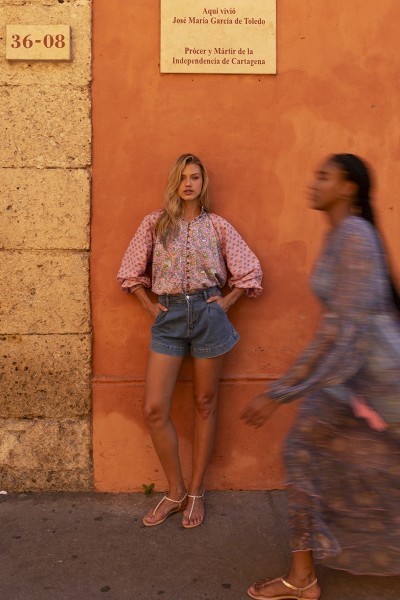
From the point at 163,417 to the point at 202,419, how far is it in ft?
0.79

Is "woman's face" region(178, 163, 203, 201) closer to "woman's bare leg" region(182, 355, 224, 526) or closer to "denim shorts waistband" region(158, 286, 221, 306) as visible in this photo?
"denim shorts waistband" region(158, 286, 221, 306)

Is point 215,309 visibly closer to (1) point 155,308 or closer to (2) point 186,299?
(2) point 186,299

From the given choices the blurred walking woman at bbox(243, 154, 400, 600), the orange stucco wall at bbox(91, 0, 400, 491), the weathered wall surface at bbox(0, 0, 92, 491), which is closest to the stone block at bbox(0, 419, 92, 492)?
the weathered wall surface at bbox(0, 0, 92, 491)

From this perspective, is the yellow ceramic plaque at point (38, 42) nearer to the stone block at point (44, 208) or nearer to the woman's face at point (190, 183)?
the stone block at point (44, 208)

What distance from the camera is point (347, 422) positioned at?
9.02ft

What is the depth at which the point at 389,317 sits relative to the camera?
2.63 m

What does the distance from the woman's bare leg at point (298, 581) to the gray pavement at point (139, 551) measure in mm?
100

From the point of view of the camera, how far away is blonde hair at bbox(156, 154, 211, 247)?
3.76 meters

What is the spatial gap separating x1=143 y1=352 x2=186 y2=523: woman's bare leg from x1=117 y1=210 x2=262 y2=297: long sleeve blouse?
0.43 meters

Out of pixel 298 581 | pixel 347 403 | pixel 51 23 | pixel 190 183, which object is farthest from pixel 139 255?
pixel 298 581

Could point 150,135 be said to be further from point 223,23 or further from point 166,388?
point 166,388

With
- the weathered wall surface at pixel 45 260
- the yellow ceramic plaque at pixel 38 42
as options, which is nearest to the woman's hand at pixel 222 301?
the weathered wall surface at pixel 45 260

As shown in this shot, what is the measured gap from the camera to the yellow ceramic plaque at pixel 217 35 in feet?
13.0

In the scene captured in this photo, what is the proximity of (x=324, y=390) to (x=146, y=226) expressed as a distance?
60.5 inches
